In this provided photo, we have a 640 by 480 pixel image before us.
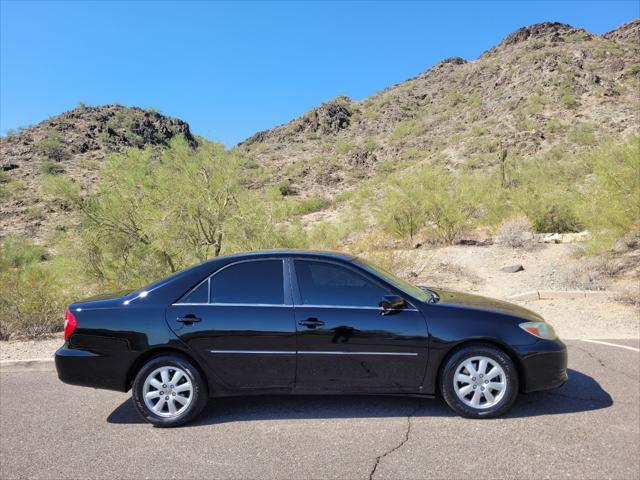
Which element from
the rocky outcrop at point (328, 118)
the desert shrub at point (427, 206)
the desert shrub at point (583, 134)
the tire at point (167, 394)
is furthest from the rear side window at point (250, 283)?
the rocky outcrop at point (328, 118)

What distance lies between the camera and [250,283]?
4.57 metres

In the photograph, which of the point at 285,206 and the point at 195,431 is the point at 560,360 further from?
the point at 285,206

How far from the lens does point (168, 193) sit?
12.2 m

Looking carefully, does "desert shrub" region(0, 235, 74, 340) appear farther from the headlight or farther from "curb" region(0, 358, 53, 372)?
the headlight

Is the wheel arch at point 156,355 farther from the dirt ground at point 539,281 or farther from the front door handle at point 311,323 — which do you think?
the dirt ground at point 539,281

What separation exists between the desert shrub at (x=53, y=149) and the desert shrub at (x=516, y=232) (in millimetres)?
37447

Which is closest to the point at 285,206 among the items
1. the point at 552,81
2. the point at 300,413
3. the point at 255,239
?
the point at 255,239

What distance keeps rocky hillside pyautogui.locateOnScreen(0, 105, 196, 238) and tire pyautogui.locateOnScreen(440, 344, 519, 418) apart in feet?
105

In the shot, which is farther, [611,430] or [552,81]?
[552,81]

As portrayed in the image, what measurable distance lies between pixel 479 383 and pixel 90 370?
3535mm

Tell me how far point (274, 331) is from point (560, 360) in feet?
8.63

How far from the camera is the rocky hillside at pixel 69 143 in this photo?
33062mm

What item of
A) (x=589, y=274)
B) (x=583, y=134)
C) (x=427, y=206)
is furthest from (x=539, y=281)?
(x=583, y=134)

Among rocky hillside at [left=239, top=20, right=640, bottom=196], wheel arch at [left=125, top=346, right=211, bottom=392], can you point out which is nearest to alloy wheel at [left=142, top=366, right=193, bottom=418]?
wheel arch at [left=125, top=346, right=211, bottom=392]
